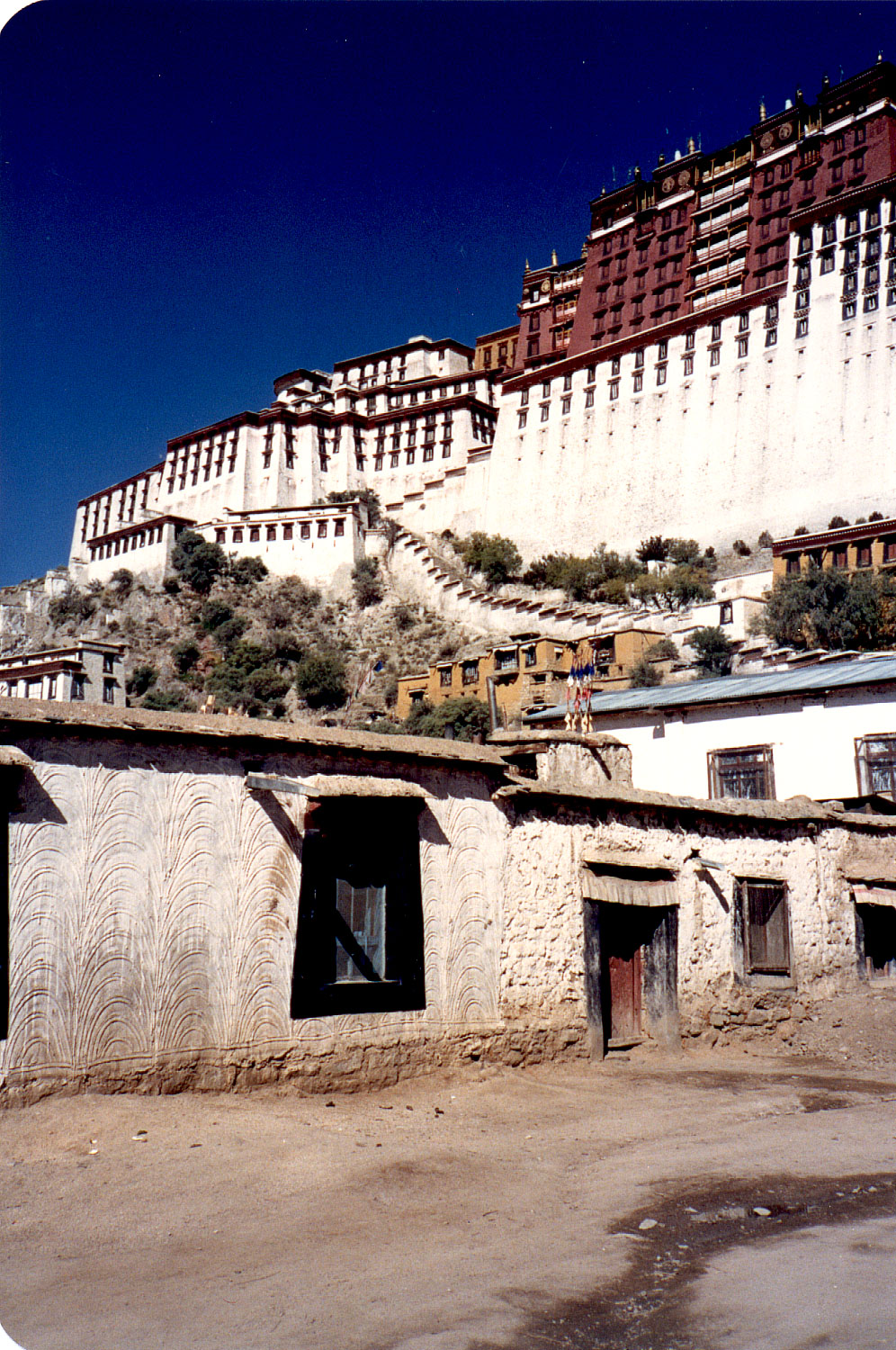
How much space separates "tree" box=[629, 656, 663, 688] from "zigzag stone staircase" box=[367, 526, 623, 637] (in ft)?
16.5

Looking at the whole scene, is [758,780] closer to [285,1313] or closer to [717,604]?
[285,1313]

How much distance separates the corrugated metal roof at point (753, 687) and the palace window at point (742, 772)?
0.95 m

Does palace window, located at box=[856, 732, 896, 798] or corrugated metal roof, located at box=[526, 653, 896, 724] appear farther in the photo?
corrugated metal roof, located at box=[526, 653, 896, 724]

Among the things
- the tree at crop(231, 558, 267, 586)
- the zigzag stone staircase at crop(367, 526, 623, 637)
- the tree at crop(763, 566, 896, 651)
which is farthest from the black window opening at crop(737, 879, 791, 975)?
the tree at crop(231, 558, 267, 586)

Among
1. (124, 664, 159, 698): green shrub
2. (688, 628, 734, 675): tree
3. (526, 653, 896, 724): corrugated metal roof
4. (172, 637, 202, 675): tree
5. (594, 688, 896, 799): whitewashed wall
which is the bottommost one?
(594, 688, 896, 799): whitewashed wall

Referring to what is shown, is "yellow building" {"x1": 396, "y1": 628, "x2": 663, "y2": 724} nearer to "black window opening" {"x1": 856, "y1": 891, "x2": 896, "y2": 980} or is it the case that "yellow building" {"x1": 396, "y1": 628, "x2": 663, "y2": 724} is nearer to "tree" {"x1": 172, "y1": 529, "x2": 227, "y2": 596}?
"tree" {"x1": 172, "y1": 529, "x2": 227, "y2": 596}

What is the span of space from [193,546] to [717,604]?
36.8 meters

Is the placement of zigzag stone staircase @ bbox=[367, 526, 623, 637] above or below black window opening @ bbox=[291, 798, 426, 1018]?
above

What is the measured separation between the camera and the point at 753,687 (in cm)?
2056

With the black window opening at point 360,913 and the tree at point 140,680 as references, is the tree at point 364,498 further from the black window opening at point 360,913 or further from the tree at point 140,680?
the black window opening at point 360,913

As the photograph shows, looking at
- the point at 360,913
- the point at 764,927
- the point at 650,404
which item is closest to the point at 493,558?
the point at 650,404

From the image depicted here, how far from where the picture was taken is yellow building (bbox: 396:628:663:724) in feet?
161

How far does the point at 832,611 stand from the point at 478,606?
22.0m

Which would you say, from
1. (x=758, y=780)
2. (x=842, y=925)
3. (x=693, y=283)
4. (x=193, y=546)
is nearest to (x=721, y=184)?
(x=693, y=283)
